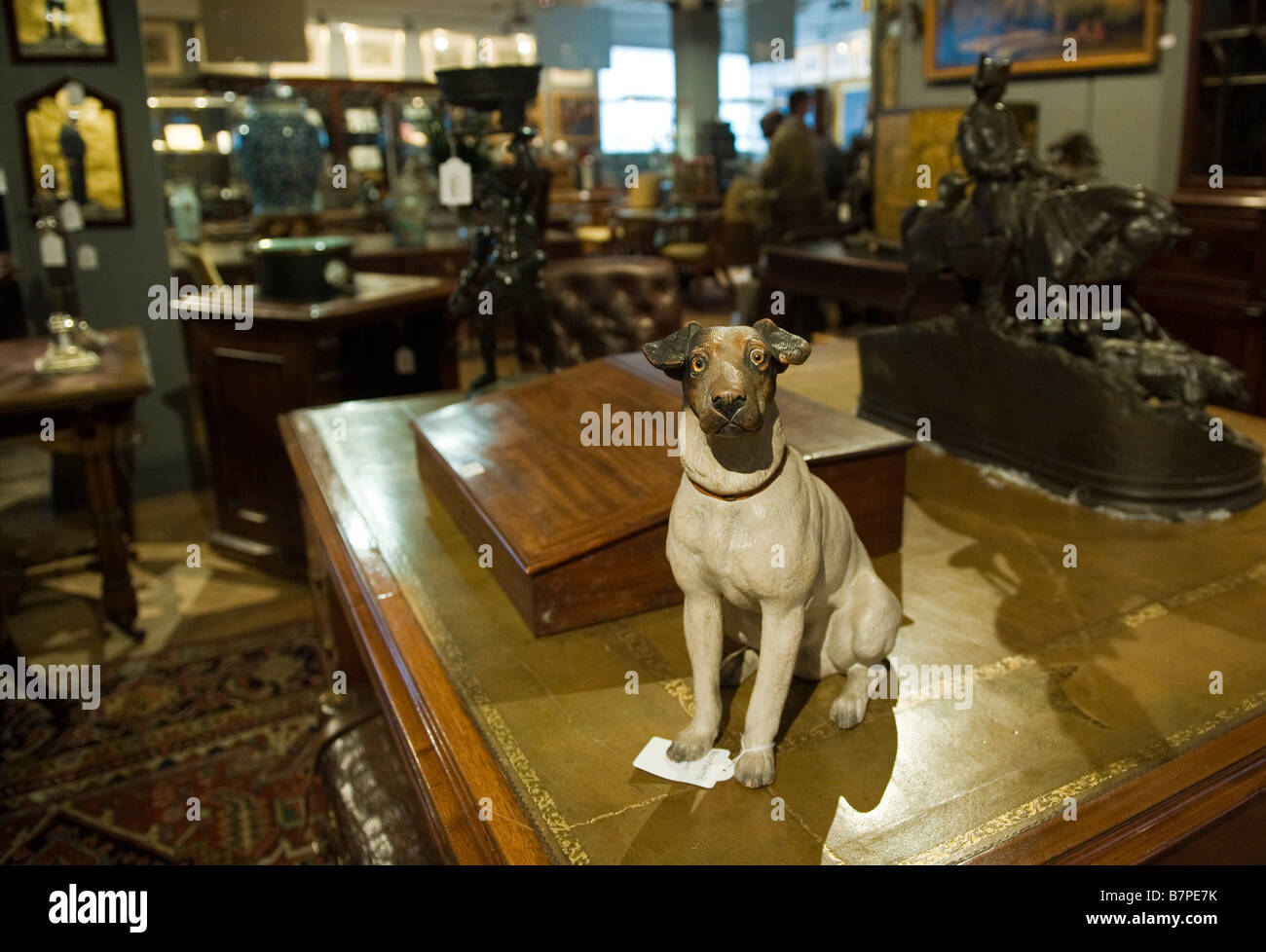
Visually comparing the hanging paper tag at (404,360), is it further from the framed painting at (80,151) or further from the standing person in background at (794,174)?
the standing person in background at (794,174)

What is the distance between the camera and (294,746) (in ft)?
9.48

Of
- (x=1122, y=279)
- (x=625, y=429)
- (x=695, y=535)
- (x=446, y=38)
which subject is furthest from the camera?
(x=446, y=38)

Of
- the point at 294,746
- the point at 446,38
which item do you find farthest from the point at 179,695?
the point at 446,38

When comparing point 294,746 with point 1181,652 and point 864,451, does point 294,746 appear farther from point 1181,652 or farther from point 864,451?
point 1181,652

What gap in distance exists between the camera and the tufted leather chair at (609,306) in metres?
4.45

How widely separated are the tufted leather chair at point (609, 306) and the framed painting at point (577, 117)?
8.58 metres

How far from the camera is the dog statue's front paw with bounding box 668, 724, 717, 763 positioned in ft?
4.01

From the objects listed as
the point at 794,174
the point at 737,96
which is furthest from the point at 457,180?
the point at 737,96

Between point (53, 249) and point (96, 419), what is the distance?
644 mm

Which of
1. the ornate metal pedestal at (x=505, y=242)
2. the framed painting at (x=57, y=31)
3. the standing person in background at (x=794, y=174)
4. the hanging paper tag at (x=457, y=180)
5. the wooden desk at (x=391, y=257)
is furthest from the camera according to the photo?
the standing person in background at (x=794, y=174)

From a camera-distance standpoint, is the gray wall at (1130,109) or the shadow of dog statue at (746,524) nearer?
the shadow of dog statue at (746,524)

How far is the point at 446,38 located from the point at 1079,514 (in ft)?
37.1

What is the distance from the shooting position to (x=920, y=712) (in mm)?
1354

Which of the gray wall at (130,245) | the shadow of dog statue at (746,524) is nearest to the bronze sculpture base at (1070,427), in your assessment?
the shadow of dog statue at (746,524)
